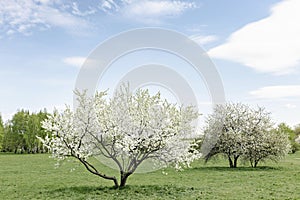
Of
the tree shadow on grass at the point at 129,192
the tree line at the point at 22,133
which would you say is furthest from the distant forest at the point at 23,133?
the tree shadow on grass at the point at 129,192

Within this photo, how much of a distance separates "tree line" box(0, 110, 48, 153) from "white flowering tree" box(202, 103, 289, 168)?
5915 cm

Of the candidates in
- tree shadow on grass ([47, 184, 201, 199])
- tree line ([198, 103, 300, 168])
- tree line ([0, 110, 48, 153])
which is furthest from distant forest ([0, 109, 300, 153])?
tree shadow on grass ([47, 184, 201, 199])

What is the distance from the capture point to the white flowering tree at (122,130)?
14.0m

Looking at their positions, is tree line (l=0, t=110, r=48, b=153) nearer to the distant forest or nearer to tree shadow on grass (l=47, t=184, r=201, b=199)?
the distant forest

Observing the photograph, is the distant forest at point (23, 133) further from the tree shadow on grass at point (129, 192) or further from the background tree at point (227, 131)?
the tree shadow on grass at point (129, 192)

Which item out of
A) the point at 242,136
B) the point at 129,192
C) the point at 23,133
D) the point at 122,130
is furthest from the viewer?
the point at 23,133

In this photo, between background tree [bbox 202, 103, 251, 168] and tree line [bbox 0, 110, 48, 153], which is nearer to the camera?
background tree [bbox 202, 103, 251, 168]

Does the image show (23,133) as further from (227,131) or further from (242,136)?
(242,136)

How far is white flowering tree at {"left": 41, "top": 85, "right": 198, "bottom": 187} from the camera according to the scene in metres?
14.0

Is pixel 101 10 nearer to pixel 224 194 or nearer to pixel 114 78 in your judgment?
pixel 114 78

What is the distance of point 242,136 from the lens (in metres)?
27.3

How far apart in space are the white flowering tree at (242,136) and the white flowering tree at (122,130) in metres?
13.5

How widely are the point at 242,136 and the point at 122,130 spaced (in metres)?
16.4

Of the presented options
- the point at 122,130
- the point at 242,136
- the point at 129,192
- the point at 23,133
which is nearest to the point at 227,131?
the point at 242,136
